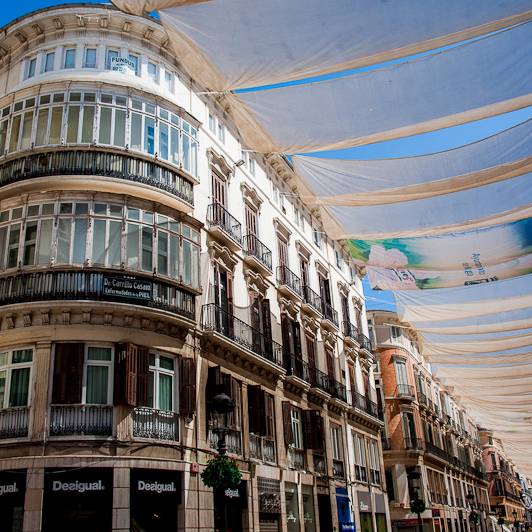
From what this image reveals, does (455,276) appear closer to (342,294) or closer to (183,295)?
(342,294)

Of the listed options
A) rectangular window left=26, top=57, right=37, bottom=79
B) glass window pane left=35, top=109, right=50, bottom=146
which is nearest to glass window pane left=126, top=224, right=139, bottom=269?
glass window pane left=35, top=109, right=50, bottom=146

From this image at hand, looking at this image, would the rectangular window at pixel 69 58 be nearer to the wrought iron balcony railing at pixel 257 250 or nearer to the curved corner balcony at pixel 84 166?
the curved corner balcony at pixel 84 166

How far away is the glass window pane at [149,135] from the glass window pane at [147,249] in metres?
3.20

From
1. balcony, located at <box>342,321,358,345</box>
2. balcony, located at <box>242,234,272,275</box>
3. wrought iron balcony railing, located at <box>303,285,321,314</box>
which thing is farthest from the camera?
balcony, located at <box>342,321,358,345</box>

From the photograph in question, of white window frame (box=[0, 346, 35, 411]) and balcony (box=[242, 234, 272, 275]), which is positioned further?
balcony (box=[242, 234, 272, 275])

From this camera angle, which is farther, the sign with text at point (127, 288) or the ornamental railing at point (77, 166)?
the ornamental railing at point (77, 166)

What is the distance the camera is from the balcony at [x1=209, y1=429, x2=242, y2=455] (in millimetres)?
22953

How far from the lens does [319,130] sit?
74.3 feet

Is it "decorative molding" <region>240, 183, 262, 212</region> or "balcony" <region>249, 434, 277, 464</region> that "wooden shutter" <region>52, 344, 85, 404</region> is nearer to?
"balcony" <region>249, 434, 277, 464</region>

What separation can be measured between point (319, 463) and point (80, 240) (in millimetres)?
17398

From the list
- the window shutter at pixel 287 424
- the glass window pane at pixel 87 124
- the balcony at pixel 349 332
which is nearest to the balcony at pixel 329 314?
the balcony at pixel 349 332

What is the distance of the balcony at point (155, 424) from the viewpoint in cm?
1978

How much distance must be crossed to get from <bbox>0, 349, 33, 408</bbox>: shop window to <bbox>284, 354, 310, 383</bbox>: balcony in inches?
517

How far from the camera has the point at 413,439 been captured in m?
52.8
